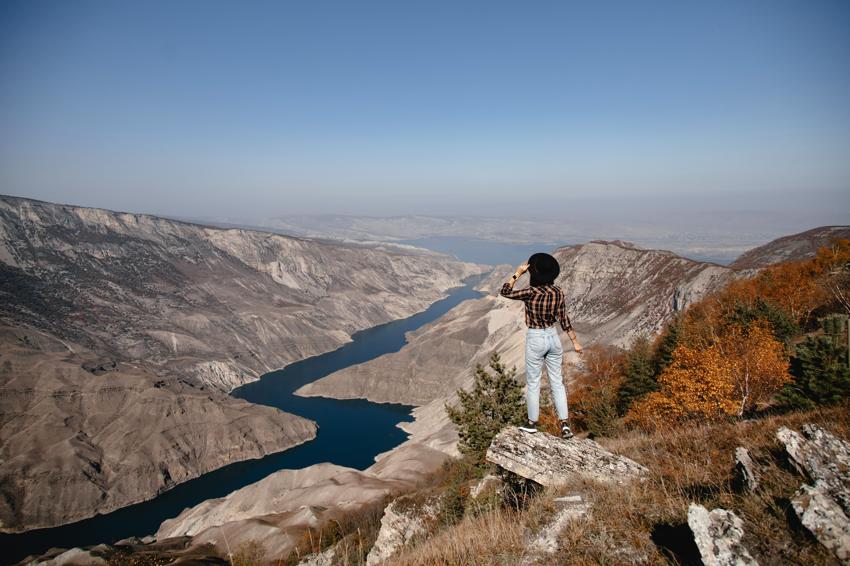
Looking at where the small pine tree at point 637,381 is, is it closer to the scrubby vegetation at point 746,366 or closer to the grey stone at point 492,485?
the scrubby vegetation at point 746,366

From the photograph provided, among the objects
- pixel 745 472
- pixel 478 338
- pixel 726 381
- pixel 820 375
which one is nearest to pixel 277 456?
pixel 478 338

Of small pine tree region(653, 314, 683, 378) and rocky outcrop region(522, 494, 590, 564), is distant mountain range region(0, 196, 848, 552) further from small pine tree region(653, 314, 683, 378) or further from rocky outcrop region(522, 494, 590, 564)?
rocky outcrop region(522, 494, 590, 564)

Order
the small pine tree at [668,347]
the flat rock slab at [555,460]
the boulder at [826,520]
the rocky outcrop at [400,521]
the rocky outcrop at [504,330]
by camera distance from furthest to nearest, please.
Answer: the rocky outcrop at [504,330] < the small pine tree at [668,347] < the rocky outcrop at [400,521] < the flat rock slab at [555,460] < the boulder at [826,520]

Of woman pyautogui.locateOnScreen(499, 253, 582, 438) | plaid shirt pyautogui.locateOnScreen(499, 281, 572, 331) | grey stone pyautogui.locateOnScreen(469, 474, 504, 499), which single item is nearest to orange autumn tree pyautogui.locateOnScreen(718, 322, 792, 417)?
grey stone pyautogui.locateOnScreen(469, 474, 504, 499)

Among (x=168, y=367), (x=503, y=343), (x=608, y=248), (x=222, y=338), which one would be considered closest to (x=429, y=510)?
(x=503, y=343)

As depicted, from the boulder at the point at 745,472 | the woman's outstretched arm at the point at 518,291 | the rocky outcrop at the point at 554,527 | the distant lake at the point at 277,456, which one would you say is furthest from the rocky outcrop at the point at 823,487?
the distant lake at the point at 277,456

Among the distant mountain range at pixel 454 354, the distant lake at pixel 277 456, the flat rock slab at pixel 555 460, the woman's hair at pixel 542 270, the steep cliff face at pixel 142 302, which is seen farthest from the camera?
the steep cliff face at pixel 142 302
